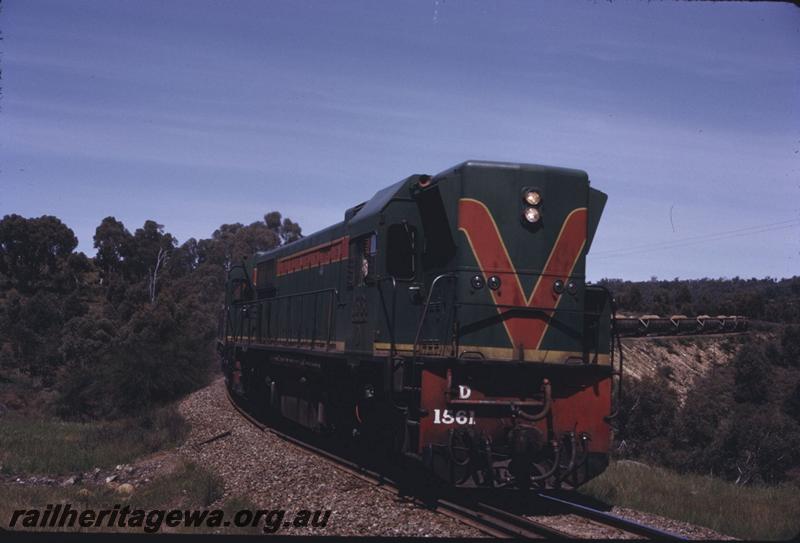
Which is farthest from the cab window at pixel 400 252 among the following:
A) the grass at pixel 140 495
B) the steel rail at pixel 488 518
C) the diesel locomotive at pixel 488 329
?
the grass at pixel 140 495

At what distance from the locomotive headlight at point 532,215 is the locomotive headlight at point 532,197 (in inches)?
3.1

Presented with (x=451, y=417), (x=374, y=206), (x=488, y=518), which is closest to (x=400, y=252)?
(x=374, y=206)

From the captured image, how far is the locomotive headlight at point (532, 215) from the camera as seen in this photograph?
9875mm

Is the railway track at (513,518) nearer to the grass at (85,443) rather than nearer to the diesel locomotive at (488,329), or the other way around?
the diesel locomotive at (488,329)

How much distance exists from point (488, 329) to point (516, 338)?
1.30 ft

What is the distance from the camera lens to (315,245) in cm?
1656

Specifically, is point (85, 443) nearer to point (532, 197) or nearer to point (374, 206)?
point (374, 206)

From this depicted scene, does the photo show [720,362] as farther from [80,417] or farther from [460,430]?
[460,430]

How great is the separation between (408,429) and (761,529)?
173 inches

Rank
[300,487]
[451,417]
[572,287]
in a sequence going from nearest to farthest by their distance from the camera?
[451,417]
[572,287]
[300,487]

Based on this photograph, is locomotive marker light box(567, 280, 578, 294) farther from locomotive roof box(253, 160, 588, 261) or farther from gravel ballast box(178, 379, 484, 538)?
gravel ballast box(178, 379, 484, 538)

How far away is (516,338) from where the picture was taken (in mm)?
9648

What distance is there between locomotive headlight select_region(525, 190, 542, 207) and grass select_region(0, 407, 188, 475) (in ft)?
39.6

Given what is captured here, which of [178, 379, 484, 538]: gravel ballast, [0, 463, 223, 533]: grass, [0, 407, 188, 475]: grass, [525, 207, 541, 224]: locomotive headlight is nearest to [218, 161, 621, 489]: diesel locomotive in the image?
[525, 207, 541, 224]: locomotive headlight
